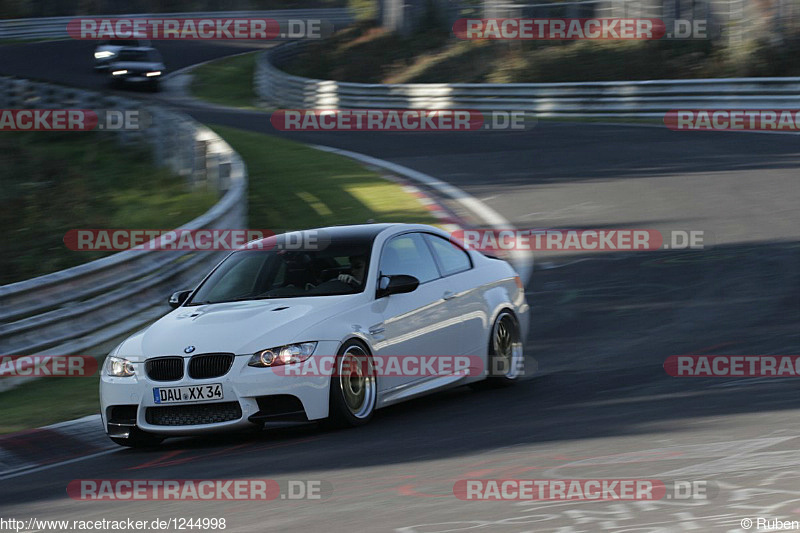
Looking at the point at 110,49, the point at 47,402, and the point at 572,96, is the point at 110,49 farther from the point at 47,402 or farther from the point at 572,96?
the point at 47,402

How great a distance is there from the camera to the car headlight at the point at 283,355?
320 inches

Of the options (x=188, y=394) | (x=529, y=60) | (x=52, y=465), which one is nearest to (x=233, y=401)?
(x=188, y=394)

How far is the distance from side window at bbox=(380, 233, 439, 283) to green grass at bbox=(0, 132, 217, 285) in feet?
21.2

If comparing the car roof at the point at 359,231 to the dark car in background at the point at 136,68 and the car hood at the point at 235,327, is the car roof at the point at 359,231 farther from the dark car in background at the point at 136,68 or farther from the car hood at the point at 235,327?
the dark car in background at the point at 136,68

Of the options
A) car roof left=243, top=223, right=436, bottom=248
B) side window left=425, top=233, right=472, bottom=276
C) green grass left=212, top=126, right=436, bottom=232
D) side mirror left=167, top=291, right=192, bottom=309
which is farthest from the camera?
green grass left=212, top=126, right=436, bottom=232

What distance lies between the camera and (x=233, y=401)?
8.13 metres

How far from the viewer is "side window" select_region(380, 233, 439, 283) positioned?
9398mm

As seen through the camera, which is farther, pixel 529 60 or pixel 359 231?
pixel 529 60

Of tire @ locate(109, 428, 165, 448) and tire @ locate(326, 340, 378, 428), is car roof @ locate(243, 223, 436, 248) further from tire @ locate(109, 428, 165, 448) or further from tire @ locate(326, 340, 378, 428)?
tire @ locate(109, 428, 165, 448)

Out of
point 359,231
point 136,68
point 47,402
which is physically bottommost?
point 136,68

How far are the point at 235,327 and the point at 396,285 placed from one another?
1233mm

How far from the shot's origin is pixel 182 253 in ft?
44.4

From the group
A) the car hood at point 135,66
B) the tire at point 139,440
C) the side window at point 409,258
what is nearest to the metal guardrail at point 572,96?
the car hood at point 135,66

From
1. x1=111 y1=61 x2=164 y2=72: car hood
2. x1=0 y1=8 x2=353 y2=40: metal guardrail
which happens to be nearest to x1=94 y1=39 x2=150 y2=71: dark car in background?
→ x1=111 y1=61 x2=164 y2=72: car hood
